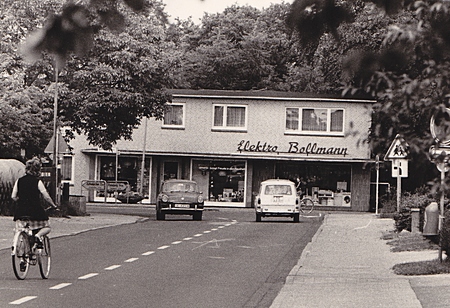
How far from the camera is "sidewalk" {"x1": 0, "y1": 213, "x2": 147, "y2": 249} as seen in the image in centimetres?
2419

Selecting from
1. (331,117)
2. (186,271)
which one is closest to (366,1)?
(186,271)

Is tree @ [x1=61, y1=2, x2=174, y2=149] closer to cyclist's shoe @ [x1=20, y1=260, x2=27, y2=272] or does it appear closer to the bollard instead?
the bollard

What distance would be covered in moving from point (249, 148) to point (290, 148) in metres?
2.19

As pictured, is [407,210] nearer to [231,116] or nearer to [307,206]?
[307,206]

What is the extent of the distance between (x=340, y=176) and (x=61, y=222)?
24712 mm

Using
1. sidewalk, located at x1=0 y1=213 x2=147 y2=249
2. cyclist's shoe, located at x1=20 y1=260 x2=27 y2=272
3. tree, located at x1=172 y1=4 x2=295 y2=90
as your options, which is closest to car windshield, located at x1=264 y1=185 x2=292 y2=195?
tree, located at x1=172 y1=4 x2=295 y2=90

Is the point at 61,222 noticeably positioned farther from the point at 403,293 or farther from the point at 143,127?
the point at 143,127

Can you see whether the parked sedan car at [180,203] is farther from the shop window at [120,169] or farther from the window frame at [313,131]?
the shop window at [120,169]

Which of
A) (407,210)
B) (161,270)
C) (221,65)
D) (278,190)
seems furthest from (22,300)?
(221,65)

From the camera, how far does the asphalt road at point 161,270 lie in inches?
488

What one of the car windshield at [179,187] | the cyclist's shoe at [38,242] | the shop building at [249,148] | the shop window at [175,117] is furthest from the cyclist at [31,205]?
the shop window at [175,117]

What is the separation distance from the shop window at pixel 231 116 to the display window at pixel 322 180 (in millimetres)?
3112

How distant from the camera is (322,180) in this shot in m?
53.5

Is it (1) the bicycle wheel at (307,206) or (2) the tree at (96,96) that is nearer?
(2) the tree at (96,96)
